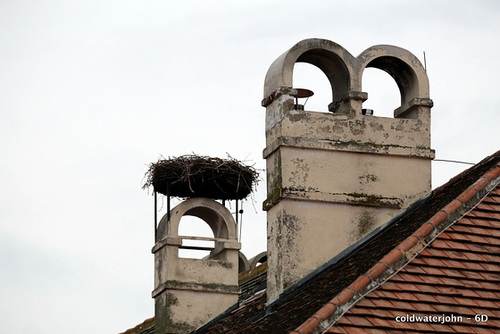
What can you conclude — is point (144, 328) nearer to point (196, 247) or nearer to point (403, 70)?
point (196, 247)

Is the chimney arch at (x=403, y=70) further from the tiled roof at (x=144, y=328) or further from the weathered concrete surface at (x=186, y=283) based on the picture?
the tiled roof at (x=144, y=328)

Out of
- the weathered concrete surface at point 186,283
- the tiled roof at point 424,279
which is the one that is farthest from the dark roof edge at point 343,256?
the weathered concrete surface at point 186,283

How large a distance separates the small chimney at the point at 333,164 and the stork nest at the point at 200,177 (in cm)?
434

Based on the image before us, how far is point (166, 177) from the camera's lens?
16609mm

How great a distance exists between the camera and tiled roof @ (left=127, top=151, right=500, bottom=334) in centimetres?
899

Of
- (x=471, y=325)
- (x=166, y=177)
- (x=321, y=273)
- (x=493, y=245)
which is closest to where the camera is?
(x=471, y=325)

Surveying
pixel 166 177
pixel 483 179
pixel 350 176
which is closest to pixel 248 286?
pixel 166 177

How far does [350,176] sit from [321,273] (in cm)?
100

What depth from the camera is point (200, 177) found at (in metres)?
16.5

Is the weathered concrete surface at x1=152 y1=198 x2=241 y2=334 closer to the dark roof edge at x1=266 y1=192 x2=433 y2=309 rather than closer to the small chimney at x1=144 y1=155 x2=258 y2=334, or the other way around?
the small chimney at x1=144 y1=155 x2=258 y2=334

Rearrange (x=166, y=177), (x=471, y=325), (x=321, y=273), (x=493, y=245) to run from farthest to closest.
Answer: (x=166, y=177) < (x=321, y=273) < (x=493, y=245) < (x=471, y=325)

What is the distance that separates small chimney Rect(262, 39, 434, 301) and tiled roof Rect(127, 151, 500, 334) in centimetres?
83

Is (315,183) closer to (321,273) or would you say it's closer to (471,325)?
(321,273)

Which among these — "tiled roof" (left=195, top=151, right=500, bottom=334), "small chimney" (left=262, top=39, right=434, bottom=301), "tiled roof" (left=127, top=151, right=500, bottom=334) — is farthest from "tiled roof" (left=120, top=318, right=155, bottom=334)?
"tiled roof" (left=127, top=151, right=500, bottom=334)
